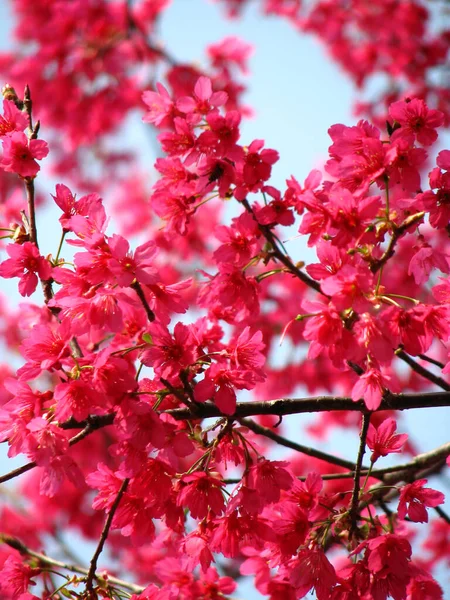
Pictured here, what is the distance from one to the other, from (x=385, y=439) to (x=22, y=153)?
53.4 inches

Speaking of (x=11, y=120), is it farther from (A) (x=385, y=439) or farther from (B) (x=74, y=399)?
(A) (x=385, y=439)

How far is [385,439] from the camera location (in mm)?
1854

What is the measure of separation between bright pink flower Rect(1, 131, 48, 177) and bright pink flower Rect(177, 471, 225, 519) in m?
1.01

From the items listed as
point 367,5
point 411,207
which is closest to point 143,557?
point 411,207

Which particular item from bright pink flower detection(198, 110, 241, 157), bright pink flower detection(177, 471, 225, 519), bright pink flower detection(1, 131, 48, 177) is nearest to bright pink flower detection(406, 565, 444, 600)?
bright pink flower detection(177, 471, 225, 519)

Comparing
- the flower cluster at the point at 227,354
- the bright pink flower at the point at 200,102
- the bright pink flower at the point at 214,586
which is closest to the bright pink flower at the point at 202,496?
the flower cluster at the point at 227,354

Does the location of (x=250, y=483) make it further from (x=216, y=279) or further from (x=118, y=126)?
(x=118, y=126)

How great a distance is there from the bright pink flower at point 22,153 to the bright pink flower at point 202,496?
1009mm

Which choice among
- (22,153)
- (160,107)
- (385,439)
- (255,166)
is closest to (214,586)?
(385,439)

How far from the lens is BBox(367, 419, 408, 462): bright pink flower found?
6.04 ft

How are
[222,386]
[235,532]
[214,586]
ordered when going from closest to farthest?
[222,386], [235,532], [214,586]

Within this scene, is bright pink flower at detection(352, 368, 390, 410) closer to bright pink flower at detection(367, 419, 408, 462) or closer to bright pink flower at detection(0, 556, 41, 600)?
bright pink flower at detection(367, 419, 408, 462)

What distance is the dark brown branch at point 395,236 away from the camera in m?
1.66

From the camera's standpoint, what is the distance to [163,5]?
255 inches
